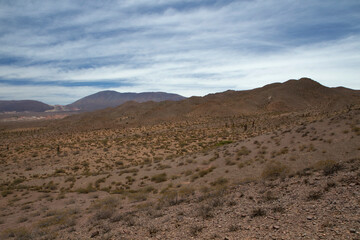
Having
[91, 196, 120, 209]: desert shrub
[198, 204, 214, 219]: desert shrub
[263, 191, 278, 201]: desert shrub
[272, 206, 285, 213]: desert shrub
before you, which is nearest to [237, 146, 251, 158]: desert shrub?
[263, 191, 278, 201]: desert shrub

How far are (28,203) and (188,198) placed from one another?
1014 cm

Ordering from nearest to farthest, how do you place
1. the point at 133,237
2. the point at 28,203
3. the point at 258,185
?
the point at 133,237 → the point at 258,185 → the point at 28,203

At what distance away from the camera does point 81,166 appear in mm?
22797

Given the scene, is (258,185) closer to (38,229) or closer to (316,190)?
(316,190)

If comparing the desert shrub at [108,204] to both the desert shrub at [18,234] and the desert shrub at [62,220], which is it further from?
the desert shrub at [18,234]

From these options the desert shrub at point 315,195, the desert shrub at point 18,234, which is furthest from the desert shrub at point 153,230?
the desert shrub at point 315,195

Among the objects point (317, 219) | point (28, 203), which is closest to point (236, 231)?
point (317, 219)

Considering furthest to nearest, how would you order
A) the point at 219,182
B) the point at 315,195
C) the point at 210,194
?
the point at 219,182
the point at 210,194
the point at 315,195

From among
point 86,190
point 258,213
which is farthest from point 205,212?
point 86,190

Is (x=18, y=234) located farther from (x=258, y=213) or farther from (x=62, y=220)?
(x=258, y=213)

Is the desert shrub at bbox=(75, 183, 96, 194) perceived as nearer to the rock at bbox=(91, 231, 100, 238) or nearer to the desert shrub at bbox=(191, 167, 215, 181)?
the desert shrub at bbox=(191, 167, 215, 181)

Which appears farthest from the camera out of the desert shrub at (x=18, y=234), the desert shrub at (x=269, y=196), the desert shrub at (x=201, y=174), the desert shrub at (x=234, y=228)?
the desert shrub at (x=201, y=174)

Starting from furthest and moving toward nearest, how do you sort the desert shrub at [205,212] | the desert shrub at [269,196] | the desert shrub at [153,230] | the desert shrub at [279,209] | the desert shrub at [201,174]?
the desert shrub at [201,174] < the desert shrub at [269,196] < the desert shrub at [205,212] < the desert shrub at [153,230] < the desert shrub at [279,209]

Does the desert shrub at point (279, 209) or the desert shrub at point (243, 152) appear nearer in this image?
the desert shrub at point (279, 209)
